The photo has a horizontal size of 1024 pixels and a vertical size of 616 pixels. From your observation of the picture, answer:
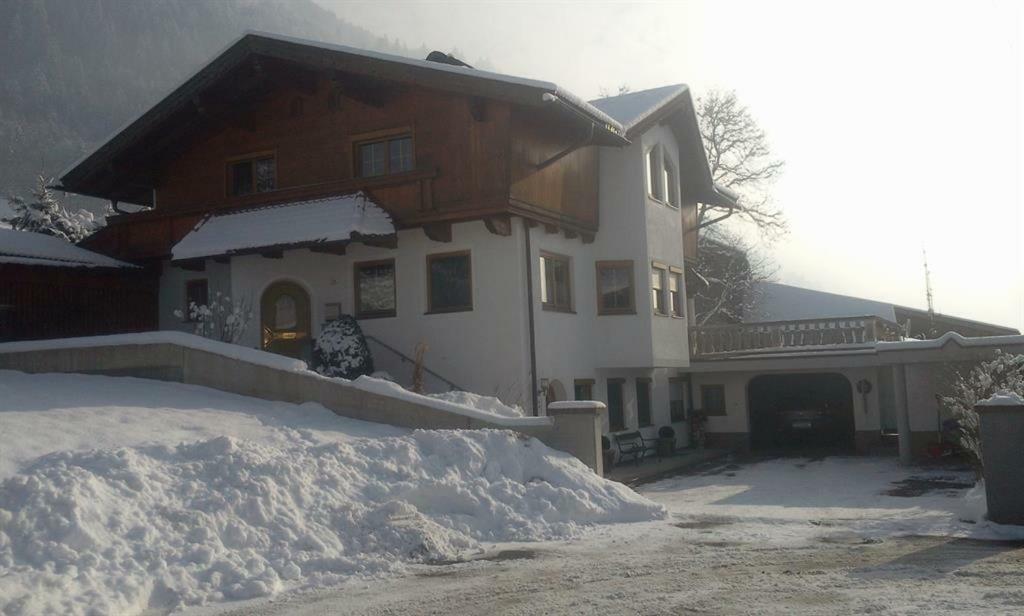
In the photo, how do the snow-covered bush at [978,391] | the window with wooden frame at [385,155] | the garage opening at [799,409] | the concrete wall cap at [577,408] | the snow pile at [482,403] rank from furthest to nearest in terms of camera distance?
the garage opening at [799,409], the window with wooden frame at [385,155], the snow pile at [482,403], the snow-covered bush at [978,391], the concrete wall cap at [577,408]

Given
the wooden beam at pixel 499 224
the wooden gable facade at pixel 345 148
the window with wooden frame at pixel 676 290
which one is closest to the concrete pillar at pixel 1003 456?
the wooden gable facade at pixel 345 148

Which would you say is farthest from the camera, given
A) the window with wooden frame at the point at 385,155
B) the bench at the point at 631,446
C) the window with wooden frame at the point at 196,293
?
the window with wooden frame at the point at 196,293

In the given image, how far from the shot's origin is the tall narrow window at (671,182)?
85.9ft

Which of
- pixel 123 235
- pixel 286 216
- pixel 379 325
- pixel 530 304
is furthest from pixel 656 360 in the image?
pixel 123 235

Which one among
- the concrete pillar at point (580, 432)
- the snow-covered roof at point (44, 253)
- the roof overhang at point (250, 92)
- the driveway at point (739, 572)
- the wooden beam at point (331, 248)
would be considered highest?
the roof overhang at point (250, 92)

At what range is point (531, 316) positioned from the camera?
2003 cm

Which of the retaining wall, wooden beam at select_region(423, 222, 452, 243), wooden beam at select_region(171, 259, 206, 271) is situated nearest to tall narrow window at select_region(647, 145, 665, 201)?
wooden beam at select_region(423, 222, 452, 243)

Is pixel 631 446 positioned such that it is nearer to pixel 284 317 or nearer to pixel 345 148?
pixel 284 317

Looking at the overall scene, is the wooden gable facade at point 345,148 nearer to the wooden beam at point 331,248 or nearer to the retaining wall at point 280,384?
the wooden beam at point 331,248

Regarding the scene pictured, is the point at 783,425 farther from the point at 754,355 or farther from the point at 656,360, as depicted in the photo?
the point at 656,360

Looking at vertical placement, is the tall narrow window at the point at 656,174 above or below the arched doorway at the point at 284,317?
above

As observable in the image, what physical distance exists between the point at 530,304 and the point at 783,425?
1068cm

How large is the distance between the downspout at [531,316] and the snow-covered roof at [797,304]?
2770 cm

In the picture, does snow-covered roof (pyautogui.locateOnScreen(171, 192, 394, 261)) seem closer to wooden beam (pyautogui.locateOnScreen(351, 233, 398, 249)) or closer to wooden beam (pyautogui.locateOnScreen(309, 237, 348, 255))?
wooden beam (pyautogui.locateOnScreen(351, 233, 398, 249))
